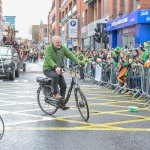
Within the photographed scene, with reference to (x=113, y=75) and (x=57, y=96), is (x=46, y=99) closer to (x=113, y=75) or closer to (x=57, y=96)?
(x=57, y=96)

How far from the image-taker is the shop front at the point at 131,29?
26125mm

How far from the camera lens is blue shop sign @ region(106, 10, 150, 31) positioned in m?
26.0

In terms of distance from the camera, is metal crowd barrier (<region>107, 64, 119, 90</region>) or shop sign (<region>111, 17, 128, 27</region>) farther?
shop sign (<region>111, 17, 128, 27</region>)

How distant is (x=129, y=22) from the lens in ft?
92.7

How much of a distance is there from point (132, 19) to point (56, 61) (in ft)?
59.9

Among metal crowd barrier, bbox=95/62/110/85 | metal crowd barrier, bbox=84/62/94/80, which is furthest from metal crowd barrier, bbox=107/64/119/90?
metal crowd barrier, bbox=84/62/94/80

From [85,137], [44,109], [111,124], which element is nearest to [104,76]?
[44,109]

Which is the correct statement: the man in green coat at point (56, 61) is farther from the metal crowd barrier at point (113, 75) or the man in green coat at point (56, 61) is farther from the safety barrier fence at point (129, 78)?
the metal crowd barrier at point (113, 75)

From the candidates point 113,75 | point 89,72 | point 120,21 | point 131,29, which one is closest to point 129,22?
point 131,29

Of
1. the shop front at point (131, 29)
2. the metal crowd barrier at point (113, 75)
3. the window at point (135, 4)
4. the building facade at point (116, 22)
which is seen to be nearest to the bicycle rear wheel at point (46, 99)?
the metal crowd barrier at point (113, 75)

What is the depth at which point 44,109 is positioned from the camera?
10281 mm

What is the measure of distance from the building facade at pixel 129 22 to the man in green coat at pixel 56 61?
55.1 ft

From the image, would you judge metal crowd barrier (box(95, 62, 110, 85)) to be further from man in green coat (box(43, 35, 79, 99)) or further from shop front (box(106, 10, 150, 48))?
man in green coat (box(43, 35, 79, 99))

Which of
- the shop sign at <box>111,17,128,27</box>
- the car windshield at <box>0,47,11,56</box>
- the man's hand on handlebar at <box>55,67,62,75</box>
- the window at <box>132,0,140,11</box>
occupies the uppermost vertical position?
the window at <box>132,0,140,11</box>
